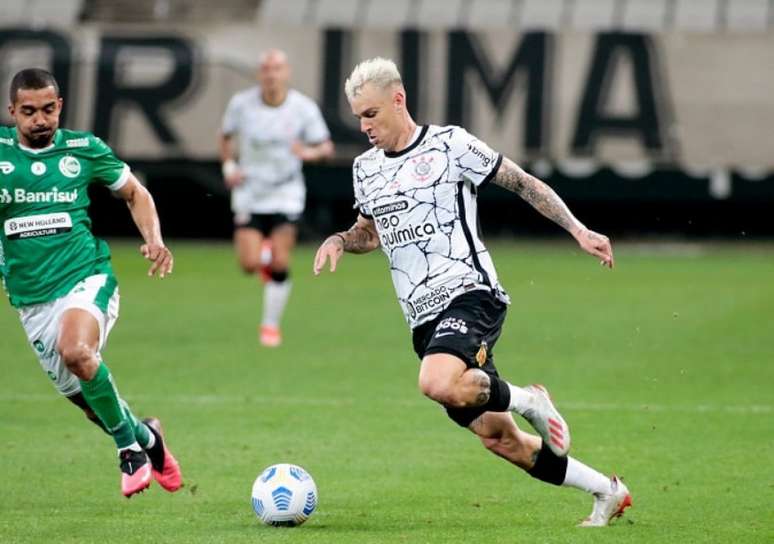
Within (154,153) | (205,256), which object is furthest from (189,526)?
(154,153)

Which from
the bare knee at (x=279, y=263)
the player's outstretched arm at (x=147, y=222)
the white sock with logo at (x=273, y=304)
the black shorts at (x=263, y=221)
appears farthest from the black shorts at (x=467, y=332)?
the black shorts at (x=263, y=221)

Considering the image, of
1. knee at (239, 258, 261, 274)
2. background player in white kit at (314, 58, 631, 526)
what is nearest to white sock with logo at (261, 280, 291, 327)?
knee at (239, 258, 261, 274)

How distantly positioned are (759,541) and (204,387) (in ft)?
19.2

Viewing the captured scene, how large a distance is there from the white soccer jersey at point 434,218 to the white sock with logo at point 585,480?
34.4 inches

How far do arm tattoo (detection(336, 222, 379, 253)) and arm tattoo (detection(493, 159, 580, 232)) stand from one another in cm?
72

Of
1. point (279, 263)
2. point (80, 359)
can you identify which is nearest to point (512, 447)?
point (80, 359)

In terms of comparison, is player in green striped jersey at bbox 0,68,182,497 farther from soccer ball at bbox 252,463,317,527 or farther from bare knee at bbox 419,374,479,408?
bare knee at bbox 419,374,479,408

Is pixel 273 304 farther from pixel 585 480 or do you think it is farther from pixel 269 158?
pixel 585 480

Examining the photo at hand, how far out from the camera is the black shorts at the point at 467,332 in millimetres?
7125

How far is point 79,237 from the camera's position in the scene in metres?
7.93

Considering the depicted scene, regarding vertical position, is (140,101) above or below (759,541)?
below

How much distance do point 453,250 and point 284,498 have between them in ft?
4.43

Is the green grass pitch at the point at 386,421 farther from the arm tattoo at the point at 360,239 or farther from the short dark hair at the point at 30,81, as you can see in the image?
the short dark hair at the point at 30,81

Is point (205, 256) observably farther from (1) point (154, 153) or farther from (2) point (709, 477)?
(2) point (709, 477)
